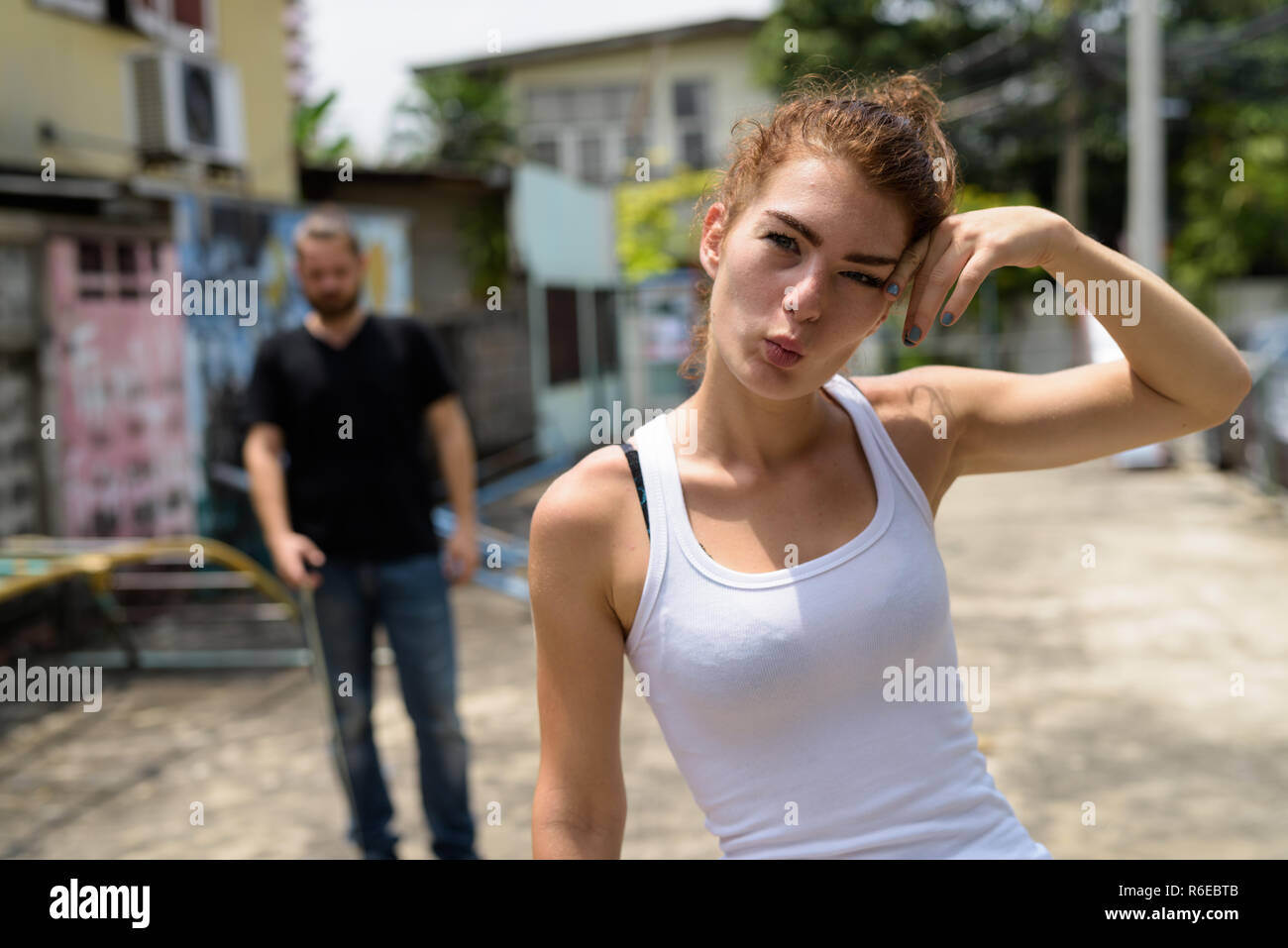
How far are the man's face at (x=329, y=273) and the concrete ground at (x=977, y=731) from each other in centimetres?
165

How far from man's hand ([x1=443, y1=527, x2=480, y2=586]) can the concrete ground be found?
27.7 inches

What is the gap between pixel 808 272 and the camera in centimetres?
162

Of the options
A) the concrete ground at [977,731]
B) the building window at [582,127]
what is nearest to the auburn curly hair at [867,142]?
the concrete ground at [977,731]

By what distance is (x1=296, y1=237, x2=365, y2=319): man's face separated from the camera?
4.10 m

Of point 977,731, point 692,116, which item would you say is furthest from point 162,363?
point 692,116

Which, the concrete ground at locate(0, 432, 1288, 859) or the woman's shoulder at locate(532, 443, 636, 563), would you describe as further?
the concrete ground at locate(0, 432, 1288, 859)

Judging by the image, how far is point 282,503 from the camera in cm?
416

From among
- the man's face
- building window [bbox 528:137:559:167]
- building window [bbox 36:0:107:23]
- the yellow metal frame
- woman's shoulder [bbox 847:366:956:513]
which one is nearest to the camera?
woman's shoulder [bbox 847:366:956:513]

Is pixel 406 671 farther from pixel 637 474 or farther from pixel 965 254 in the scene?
pixel 965 254

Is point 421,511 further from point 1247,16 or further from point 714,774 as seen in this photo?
point 1247,16

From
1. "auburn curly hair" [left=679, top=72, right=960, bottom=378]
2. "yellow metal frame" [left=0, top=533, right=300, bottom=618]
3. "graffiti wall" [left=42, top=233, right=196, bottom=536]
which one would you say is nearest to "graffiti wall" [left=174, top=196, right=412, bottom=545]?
"graffiti wall" [left=42, top=233, right=196, bottom=536]

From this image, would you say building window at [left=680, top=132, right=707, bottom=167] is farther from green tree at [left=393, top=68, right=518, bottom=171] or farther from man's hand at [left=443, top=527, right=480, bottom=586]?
man's hand at [left=443, top=527, right=480, bottom=586]

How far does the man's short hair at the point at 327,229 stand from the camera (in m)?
4.12

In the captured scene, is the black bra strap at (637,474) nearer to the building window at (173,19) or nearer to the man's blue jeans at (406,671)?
the man's blue jeans at (406,671)
